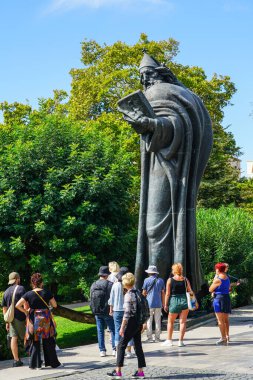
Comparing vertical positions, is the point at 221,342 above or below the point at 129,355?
above

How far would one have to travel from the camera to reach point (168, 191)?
14867mm

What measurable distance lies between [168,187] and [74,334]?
30.9 ft

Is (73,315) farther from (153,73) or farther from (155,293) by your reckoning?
(153,73)

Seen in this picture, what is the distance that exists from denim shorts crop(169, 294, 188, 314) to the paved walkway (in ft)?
2.31

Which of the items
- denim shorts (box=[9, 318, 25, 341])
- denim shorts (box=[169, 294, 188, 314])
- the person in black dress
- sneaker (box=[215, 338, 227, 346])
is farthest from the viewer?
sneaker (box=[215, 338, 227, 346])

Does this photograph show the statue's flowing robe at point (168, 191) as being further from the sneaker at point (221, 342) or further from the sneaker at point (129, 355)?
the sneaker at point (129, 355)

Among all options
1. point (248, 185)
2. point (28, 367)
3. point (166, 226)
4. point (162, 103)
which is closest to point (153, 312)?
point (166, 226)

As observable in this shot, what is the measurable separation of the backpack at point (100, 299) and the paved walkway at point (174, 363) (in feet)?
2.78

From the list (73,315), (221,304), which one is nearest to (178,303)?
(221,304)

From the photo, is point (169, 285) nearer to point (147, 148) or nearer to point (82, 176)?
point (147, 148)

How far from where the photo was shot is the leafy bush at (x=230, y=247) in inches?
828

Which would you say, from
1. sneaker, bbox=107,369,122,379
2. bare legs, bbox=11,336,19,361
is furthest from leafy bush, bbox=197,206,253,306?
sneaker, bbox=107,369,122,379

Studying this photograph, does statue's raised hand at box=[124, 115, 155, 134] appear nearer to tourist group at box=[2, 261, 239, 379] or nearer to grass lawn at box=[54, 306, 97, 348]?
tourist group at box=[2, 261, 239, 379]

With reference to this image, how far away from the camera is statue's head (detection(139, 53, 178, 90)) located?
50.7ft
